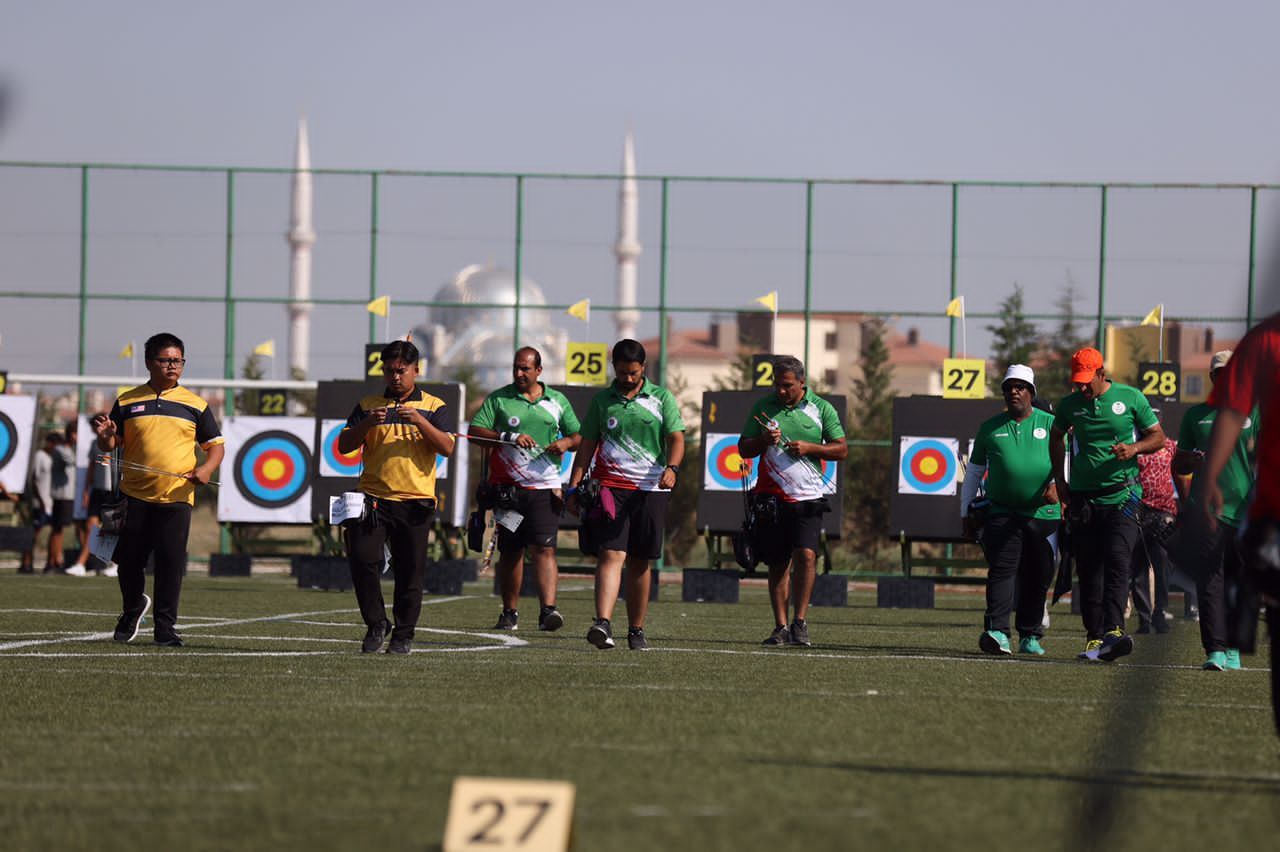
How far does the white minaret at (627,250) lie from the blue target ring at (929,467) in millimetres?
6602

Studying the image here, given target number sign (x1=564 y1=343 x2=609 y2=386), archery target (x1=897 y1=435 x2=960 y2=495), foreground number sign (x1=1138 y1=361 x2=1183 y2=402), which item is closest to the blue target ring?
archery target (x1=897 y1=435 x2=960 y2=495)

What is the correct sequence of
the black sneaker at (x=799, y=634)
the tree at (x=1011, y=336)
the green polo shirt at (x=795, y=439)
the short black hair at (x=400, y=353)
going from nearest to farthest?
the short black hair at (x=400, y=353), the black sneaker at (x=799, y=634), the green polo shirt at (x=795, y=439), the tree at (x=1011, y=336)

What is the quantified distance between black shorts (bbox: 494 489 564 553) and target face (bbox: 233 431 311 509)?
1222 centimetres

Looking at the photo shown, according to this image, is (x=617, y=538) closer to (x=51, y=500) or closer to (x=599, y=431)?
(x=599, y=431)

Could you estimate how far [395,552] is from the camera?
11.9m

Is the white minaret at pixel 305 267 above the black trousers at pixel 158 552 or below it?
above

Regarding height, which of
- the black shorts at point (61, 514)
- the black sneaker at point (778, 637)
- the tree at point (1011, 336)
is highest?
the tree at point (1011, 336)

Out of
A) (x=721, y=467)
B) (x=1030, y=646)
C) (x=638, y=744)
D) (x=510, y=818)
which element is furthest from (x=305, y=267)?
(x=510, y=818)

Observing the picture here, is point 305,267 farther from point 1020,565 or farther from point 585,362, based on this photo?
point 1020,565

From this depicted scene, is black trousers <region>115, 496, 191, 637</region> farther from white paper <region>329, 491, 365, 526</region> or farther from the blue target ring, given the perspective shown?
the blue target ring

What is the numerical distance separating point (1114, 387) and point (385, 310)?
18.9 meters

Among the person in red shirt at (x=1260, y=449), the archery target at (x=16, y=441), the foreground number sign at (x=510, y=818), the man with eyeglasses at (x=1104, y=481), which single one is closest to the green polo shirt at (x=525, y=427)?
→ the man with eyeglasses at (x=1104, y=481)

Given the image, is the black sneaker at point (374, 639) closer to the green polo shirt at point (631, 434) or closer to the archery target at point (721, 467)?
the green polo shirt at point (631, 434)

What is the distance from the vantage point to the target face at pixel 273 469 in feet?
86.5
